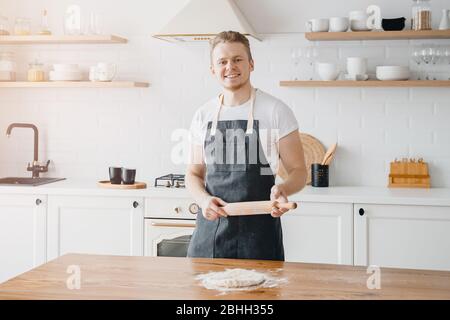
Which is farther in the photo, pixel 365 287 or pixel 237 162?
pixel 237 162

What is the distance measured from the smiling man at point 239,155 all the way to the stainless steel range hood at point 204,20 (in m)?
1.47

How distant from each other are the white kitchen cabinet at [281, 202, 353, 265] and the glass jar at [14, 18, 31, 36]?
2.40m

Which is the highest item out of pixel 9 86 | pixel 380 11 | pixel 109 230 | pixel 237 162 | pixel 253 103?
pixel 380 11

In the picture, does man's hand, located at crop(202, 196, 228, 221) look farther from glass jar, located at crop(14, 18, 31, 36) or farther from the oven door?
glass jar, located at crop(14, 18, 31, 36)

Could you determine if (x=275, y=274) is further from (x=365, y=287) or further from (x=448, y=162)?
(x=448, y=162)

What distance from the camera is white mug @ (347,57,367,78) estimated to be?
4.56 m

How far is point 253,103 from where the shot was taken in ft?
9.36

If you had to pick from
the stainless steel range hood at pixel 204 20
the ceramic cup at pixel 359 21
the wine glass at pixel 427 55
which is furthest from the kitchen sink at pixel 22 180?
the wine glass at pixel 427 55

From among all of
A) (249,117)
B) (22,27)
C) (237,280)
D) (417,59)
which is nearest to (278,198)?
(237,280)

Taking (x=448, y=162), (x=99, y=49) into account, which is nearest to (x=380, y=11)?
(x=448, y=162)

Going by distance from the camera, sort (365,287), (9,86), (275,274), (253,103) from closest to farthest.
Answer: (365,287)
(275,274)
(253,103)
(9,86)

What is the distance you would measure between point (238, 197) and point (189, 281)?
30.6 inches

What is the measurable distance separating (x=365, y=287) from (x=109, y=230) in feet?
8.78

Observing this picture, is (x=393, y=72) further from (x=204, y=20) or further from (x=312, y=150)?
(x=204, y=20)
